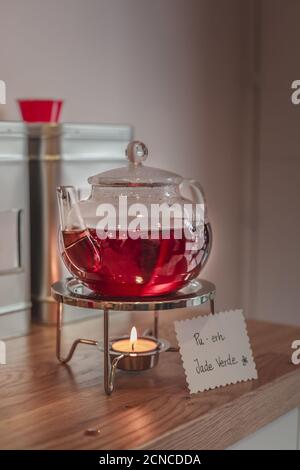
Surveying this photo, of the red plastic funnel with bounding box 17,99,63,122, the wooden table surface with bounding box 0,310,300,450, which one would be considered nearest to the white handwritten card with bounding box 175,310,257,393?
the wooden table surface with bounding box 0,310,300,450

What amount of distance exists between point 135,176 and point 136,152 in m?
0.04

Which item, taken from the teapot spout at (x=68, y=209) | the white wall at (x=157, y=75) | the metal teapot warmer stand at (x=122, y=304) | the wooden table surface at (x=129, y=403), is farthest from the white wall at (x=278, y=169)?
the teapot spout at (x=68, y=209)

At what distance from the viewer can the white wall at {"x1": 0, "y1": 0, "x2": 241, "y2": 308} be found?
1277mm

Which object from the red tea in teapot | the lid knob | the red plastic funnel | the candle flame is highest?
the red plastic funnel

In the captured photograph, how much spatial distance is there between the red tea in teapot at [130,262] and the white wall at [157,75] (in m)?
0.46

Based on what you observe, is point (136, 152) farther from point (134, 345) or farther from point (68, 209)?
point (134, 345)

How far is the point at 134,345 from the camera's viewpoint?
0.96 meters

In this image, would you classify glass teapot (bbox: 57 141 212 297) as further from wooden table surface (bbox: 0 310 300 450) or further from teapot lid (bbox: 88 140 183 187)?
wooden table surface (bbox: 0 310 300 450)

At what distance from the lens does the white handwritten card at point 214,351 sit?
88 cm

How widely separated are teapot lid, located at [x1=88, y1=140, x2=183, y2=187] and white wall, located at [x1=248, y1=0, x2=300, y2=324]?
35.7 inches

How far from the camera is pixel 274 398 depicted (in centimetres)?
91

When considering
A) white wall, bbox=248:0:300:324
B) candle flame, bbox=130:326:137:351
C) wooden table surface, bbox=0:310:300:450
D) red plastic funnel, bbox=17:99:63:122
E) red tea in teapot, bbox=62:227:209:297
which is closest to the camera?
wooden table surface, bbox=0:310:300:450
